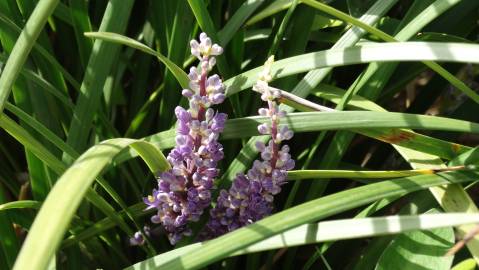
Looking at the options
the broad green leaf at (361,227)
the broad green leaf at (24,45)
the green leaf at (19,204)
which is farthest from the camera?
the green leaf at (19,204)

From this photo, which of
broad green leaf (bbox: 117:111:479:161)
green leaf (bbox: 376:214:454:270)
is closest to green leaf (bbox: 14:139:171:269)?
broad green leaf (bbox: 117:111:479:161)

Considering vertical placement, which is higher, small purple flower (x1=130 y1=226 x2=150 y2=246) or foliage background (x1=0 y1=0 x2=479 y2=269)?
foliage background (x1=0 y1=0 x2=479 y2=269)

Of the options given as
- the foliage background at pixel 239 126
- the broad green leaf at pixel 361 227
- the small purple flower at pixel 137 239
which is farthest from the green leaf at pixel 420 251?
the small purple flower at pixel 137 239

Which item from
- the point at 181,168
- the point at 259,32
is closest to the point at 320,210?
the point at 181,168

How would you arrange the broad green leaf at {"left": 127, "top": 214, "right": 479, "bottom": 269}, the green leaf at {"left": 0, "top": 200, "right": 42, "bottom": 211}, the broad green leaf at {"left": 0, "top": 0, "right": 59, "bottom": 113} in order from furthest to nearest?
the green leaf at {"left": 0, "top": 200, "right": 42, "bottom": 211} < the broad green leaf at {"left": 0, "top": 0, "right": 59, "bottom": 113} < the broad green leaf at {"left": 127, "top": 214, "right": 479, "bottom": 269}

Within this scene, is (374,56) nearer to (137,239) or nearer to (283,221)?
(283,221)

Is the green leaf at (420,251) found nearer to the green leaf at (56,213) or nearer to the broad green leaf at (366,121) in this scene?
the broad green leaf at (366,121)

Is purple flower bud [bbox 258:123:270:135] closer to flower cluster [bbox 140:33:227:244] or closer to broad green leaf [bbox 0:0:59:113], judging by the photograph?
flower cluster [bbox 140:33:227:244]
